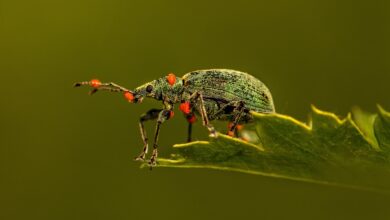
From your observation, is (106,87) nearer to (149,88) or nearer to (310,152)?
(149,88)

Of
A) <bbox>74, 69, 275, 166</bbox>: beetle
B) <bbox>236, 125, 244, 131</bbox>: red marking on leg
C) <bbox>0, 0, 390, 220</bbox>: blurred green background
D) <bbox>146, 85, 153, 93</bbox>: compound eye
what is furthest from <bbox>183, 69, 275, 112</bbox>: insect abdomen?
<bbox>0, 0, 390, 220</bbox>: blurred green background

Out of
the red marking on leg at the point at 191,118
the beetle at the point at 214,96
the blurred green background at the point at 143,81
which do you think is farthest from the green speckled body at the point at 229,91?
the blurred green background at the point at 143,81

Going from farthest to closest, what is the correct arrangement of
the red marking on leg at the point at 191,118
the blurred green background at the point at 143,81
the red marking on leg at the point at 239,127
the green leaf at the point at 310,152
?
the blurred green background at the point at 143,81 → the red marking on leg at the point at 191,118 → the red marking on leg at the point at 239,127 → the green leaf at the point at 310,152

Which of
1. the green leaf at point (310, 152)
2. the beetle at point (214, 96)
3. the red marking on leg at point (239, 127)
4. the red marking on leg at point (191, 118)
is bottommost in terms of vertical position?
the green leaf at point (310, 152)

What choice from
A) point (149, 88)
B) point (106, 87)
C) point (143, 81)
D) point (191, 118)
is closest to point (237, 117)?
point (191, 118)

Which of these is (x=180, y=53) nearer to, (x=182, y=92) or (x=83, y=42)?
(x=83, y=42)

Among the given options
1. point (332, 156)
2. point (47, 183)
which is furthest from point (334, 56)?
point (332, 156)

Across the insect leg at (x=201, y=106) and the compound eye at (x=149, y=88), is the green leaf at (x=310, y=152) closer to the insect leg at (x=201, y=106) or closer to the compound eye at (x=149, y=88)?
the insect leg at (x=201, y=106)
